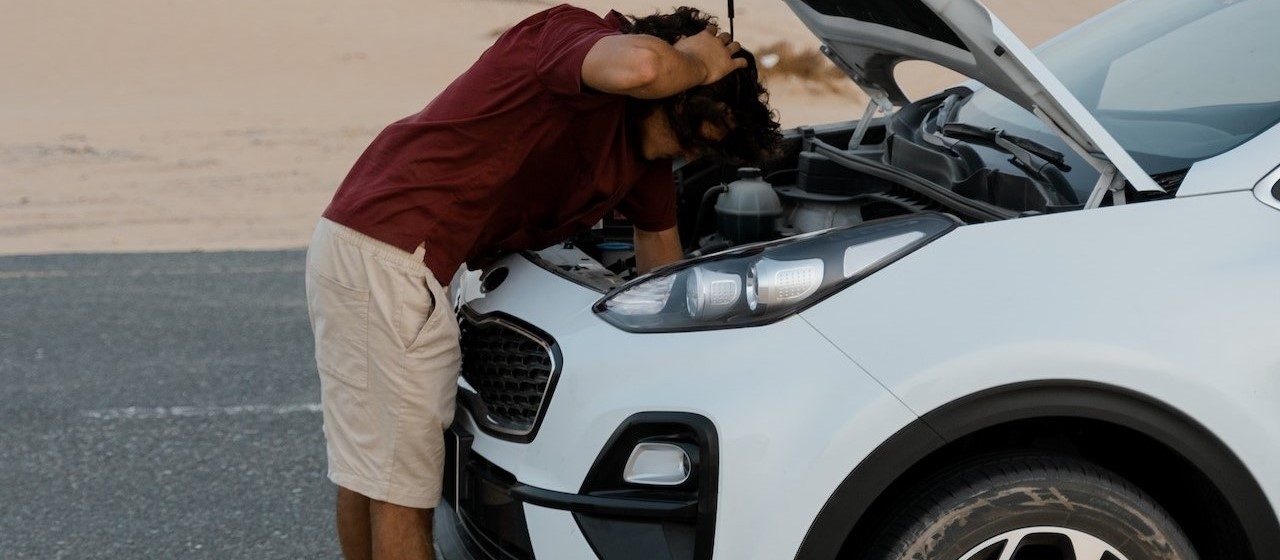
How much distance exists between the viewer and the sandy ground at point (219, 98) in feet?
33.8

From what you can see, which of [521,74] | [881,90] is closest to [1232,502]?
[521,74]

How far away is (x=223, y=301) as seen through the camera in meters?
6.43

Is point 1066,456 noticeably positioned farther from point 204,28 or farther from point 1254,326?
point 204,28

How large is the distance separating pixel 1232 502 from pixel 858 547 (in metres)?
0.63

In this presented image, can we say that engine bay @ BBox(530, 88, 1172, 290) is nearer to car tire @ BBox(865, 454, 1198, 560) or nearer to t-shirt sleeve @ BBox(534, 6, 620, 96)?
t-shirt sleeve @ BBox(534, 6, 620, 96)

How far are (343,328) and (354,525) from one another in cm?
53

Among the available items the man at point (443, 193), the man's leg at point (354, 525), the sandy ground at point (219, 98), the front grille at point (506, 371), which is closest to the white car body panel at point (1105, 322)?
the front grille at point (506, 371)

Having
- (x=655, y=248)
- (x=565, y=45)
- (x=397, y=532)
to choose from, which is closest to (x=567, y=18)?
(x=565, y=45)

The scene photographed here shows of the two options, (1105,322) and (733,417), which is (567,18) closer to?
(733,417)

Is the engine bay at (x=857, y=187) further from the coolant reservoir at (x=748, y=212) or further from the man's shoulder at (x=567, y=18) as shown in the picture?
the man's shoulder at (x=567, y=18)

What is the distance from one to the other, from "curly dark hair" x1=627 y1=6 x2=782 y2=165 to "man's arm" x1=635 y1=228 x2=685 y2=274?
12.1 inches

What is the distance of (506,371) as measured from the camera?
257cm

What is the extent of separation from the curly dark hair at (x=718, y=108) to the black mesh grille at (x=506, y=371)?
0.61 meters

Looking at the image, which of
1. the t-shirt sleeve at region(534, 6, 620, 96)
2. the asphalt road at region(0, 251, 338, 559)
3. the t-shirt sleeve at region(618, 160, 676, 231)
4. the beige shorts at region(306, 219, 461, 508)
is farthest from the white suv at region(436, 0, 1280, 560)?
the asphalt road at region(0, 251, 338, 559)
